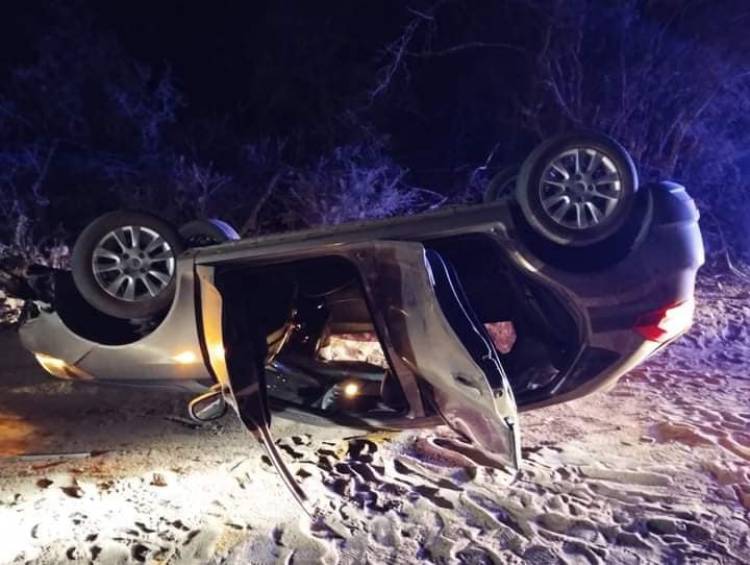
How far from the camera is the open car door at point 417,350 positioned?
3398 mm

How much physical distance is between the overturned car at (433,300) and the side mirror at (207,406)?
13 mm

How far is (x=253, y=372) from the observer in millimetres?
3963

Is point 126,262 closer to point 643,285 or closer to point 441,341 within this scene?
point 441,341

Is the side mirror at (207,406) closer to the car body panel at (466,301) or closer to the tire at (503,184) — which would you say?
the car body panel at (466,301)

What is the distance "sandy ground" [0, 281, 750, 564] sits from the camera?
11.7 ft

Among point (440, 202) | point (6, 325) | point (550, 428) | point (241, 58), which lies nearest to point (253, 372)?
point (550, 428)

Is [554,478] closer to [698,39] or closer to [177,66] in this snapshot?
[698,39]

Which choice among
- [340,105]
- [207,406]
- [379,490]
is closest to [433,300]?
[379,490]

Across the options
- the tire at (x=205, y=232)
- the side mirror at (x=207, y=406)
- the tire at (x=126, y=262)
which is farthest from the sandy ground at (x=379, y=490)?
the tire at (x=205, y=232)

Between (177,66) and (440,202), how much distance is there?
6995 mm

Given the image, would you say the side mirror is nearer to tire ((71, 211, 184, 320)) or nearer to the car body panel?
the car body panel

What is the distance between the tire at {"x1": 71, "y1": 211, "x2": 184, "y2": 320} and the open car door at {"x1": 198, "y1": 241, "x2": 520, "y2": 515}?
377 millimetres

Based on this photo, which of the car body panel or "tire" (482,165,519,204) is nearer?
the car body panel

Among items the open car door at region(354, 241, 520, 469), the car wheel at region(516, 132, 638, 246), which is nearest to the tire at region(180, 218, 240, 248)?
the open car door at region(354, 241, 520, 469)
